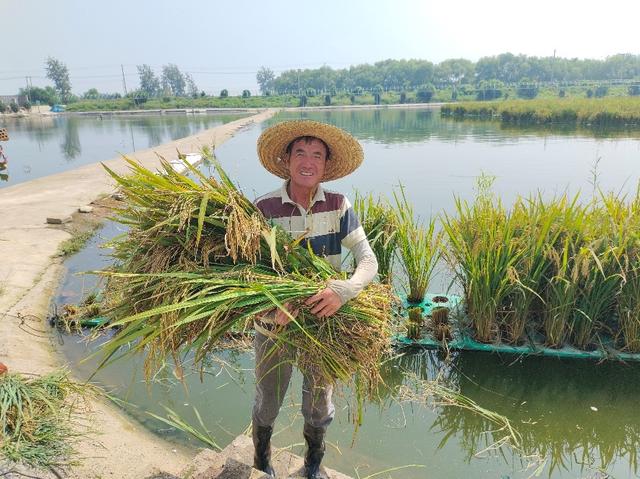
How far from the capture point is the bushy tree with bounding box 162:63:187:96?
321 ft

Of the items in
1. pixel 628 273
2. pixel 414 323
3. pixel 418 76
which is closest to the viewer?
pixel 628 273

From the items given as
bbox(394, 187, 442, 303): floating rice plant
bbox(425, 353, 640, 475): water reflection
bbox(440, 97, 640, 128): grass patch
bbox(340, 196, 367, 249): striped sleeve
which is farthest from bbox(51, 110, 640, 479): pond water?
bbox(440, 97, 640, 128): grass patch

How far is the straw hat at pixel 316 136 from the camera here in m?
1.82

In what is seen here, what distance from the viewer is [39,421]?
7.19ft

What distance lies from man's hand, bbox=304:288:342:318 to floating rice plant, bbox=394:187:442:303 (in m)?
2.31

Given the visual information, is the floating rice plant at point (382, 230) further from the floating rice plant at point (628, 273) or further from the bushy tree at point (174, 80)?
the bushy tree at point (174, 80)

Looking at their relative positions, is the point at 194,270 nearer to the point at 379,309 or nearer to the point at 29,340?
the point at 379,309

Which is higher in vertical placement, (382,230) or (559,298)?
(382,230)

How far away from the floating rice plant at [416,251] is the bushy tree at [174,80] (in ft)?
338

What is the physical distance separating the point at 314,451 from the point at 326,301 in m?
0.87

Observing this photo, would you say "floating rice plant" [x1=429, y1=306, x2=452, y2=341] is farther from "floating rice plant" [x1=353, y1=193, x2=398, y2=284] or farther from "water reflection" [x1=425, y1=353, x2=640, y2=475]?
"floating rice plant" [x1=353, y1=193, x2=398, y2=284]

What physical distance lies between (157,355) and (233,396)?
1.62 meters

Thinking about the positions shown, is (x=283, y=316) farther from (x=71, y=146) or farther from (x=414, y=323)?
(x=71, y=146)

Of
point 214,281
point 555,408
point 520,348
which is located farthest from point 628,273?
point 214,281
